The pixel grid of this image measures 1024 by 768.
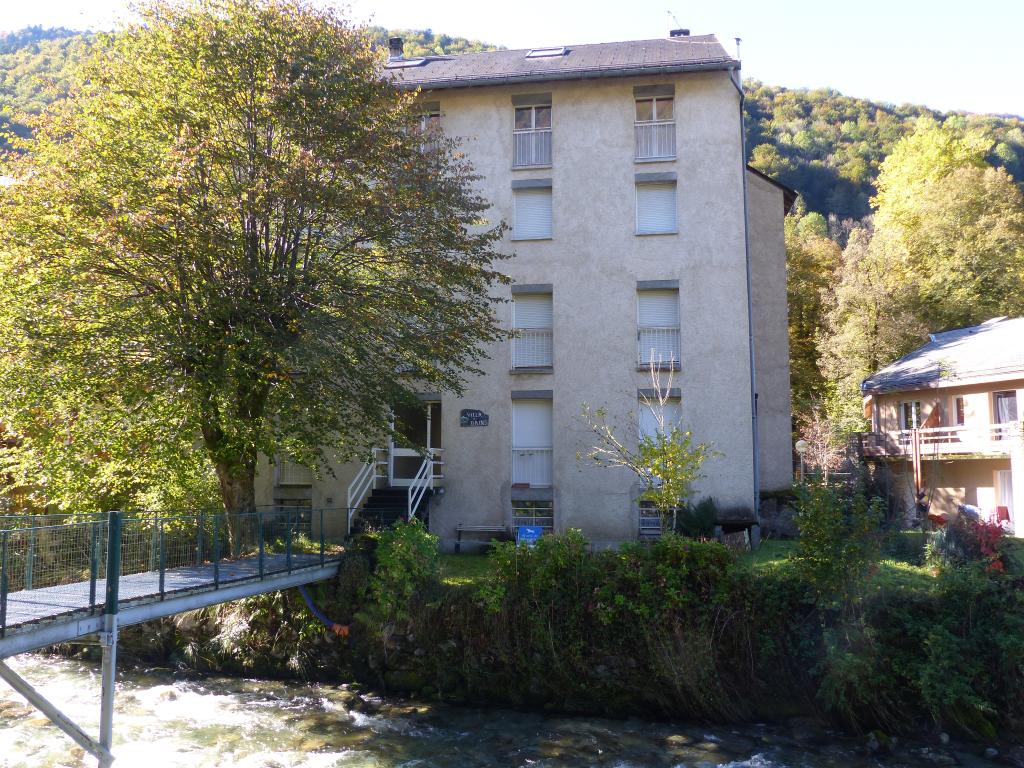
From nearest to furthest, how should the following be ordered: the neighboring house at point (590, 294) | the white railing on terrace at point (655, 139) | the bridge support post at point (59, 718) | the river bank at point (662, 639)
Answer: the bridge support post at point (59, 718) < the river bank at point (662, 639) < the neighboring house at point (590, 294) < the white railing on terrace at point (655, 139)

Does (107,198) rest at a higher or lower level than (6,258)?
higher

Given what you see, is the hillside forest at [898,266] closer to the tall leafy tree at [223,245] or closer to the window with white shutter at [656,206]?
the window with white shutter at [656,206]

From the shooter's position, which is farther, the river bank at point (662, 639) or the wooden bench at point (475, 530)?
the wooden bench at point (475, 530)

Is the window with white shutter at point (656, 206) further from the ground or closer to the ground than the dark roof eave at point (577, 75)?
closer to the ground

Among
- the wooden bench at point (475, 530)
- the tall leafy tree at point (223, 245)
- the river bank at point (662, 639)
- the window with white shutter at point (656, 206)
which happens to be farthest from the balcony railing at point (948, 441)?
the tall leafy tree at point (223, 245)

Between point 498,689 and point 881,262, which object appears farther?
point 881,262

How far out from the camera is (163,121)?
14.6m

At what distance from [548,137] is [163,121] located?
1044 centimetres

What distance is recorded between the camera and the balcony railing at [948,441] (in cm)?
2328

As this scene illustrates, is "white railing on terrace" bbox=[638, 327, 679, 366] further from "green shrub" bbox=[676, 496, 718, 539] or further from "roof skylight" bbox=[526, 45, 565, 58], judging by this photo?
"roof skylight" bbox=[526, 45, 565, 58]

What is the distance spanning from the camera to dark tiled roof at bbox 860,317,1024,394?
24.8 meters

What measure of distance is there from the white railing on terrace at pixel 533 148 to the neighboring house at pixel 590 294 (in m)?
0.04

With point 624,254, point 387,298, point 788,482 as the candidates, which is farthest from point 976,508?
point 387,298

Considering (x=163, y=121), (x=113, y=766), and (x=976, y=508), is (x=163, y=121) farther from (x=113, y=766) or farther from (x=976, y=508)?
(x=976, y=508)
